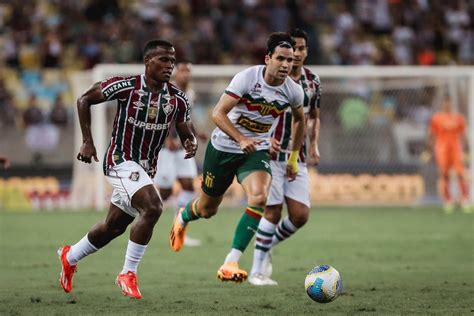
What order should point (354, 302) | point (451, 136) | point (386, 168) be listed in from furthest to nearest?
point (386, 168) → point (451, 136) → point (354, 302)

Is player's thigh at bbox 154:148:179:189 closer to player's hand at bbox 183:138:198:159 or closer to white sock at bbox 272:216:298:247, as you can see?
white sock at bbox 272:216:298:247

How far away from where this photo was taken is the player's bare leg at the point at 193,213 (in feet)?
33.2

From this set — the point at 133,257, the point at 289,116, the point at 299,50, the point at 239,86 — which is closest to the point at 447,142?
Answer: the point at 289,116

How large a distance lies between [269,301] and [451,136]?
1412 cm

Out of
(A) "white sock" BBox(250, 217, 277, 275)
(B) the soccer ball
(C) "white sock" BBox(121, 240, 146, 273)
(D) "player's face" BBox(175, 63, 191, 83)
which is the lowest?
(B) the soccer ball

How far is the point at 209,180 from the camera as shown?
32.3 ft

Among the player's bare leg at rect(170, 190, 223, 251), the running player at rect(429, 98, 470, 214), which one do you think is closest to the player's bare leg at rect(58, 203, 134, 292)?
the player's bare leg at rect(170, 190, 223, 251)

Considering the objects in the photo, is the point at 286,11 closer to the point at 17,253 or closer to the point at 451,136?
the point at 451,136

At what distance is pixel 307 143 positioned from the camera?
11.2 meters

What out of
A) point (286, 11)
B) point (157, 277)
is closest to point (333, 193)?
point (286, 11)

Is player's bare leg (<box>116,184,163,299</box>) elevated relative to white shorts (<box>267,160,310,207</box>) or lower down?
lower down

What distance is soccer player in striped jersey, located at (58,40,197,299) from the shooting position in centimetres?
859

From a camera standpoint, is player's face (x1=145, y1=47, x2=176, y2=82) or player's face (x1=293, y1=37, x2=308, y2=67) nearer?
player's face (x1=145, y1=47, x2=176, y2=82)

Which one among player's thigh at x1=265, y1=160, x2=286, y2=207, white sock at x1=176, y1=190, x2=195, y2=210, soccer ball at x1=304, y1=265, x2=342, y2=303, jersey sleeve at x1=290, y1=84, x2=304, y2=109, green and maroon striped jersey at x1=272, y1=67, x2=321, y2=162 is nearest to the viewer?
soccer ball at x1=304, y1=265, x2=342, y2=303
